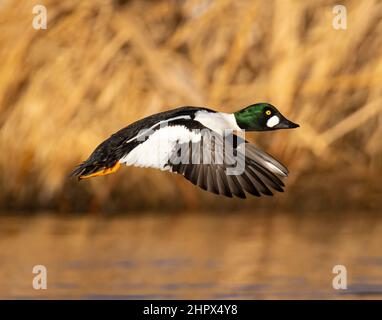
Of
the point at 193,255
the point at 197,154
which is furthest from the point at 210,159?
the point at 193,255

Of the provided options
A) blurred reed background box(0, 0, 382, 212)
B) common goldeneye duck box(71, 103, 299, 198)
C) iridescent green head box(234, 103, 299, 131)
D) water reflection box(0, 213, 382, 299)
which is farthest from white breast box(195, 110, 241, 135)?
blurred reed background box(0, 0, 382, 212)

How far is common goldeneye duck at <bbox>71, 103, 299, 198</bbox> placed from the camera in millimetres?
6840

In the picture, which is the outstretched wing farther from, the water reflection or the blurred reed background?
the blurred reed background

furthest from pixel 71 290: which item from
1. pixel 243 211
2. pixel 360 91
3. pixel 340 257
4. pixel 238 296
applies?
pixel 360 91

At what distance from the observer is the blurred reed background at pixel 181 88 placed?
10156 mm

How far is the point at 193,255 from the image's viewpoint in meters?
8.67

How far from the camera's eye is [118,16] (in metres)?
10.4

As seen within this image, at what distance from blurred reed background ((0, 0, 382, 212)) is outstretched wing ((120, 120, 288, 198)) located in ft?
9.05

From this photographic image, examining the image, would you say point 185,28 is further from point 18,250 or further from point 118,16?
point 18,250

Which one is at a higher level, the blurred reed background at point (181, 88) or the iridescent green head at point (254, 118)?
the blurred reed background at point (181, 88)

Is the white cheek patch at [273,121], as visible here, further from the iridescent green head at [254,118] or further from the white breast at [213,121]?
the white breast at [213,121]

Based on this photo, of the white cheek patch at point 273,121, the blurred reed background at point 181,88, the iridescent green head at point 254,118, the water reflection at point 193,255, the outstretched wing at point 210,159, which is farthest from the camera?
the blurred reed background at point 181,88

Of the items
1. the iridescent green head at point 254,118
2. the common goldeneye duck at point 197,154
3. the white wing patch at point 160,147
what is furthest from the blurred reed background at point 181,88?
the white wing patch at point 160,147

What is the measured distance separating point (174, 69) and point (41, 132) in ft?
3.50
